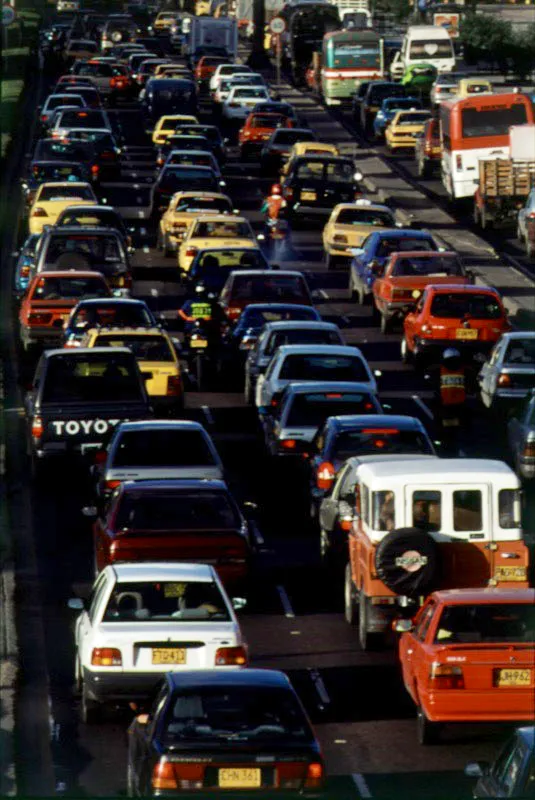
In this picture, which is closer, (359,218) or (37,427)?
(37,427)

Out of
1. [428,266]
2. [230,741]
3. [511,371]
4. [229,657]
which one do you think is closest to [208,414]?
[511,371]

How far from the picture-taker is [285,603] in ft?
74.8

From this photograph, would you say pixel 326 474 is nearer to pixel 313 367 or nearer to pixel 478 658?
pixel 313 367

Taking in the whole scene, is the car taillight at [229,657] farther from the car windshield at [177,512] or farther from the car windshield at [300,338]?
the car windshield at [300,338]

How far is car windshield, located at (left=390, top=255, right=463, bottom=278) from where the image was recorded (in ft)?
134

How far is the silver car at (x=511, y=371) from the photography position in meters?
31.8

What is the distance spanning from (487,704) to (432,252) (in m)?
25.4

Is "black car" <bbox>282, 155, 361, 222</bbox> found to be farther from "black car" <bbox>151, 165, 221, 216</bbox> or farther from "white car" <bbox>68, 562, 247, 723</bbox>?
"white car" <bbox>68, 562, 247, 723</bbox>

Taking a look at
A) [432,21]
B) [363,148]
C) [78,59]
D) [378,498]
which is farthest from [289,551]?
[432,21]

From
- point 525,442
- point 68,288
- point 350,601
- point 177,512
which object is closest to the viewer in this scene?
point 177,512

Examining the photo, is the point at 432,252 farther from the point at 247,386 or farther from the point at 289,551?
the point at 289,551

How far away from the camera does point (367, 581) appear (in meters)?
20.0

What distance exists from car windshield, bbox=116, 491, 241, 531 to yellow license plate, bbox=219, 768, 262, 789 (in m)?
7.60

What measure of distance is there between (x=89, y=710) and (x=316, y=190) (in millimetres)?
37771
